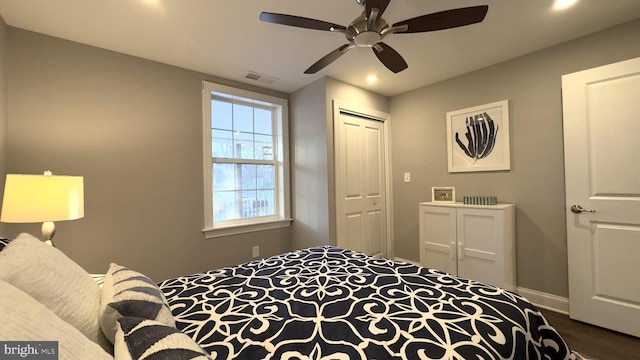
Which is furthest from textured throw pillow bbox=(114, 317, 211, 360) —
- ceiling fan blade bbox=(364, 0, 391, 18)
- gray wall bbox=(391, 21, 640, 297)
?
gray wall bbox=(391, 21, 640, 297)

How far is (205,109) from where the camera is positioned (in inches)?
110

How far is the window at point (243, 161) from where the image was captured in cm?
285

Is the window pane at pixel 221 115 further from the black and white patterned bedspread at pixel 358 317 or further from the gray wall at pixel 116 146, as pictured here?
the black and white patterned bedspread at pixel 358 317

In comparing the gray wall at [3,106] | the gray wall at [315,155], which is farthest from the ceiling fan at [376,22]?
the gray wall at [3,106]

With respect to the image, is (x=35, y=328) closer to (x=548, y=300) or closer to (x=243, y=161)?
(x=243, y=161)

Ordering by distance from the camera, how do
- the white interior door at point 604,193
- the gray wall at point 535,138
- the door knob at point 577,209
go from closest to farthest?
the white interior door at point 604,193, the door knob at point 577,209, the gray wall at point 535,138

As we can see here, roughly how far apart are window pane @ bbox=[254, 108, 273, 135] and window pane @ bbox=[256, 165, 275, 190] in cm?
46

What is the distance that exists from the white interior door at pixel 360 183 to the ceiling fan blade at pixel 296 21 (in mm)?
1508

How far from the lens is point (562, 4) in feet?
5.94

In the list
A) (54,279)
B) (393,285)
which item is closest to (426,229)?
(393,285)

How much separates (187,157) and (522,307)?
287 centimetres

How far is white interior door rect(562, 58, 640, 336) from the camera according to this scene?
1942 mm

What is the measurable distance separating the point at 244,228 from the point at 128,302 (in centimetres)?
226

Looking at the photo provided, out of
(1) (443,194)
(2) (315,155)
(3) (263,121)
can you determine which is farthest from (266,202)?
(1) (443,194)
